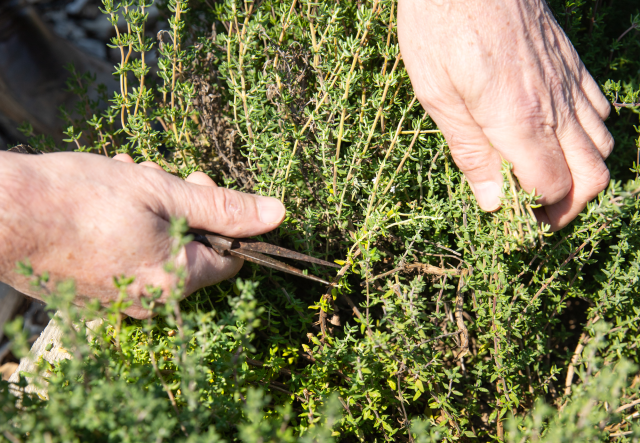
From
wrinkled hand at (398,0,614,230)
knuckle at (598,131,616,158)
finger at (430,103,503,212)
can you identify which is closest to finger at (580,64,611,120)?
wrinkled hand at (398,0,614,230)

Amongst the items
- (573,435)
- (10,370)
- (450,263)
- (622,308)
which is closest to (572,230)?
(622,308)

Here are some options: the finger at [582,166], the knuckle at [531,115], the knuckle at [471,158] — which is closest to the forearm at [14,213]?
the knuckle at [471,158]

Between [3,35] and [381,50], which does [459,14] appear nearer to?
[381,50]

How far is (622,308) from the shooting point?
1964 millimetres

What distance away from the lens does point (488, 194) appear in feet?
5.83

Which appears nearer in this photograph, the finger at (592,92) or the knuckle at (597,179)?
the knuckle at (597,179)

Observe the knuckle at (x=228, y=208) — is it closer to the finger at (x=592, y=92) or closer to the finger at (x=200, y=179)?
the finger at (x=200, y=179)

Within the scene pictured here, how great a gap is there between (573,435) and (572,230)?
112cm

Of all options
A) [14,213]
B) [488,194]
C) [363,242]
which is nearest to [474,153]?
[488,194]

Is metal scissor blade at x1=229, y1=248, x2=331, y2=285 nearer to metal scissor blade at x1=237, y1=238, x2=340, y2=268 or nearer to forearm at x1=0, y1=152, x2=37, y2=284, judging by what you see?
metal scissor blade at x1=237, y1=238, x2=340, y2=268

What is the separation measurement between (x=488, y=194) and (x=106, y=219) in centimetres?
142

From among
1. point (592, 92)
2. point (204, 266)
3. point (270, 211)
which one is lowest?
point (204, 266)

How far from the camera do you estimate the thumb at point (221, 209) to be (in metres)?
1.71

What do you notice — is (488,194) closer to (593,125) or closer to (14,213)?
(593,125)
